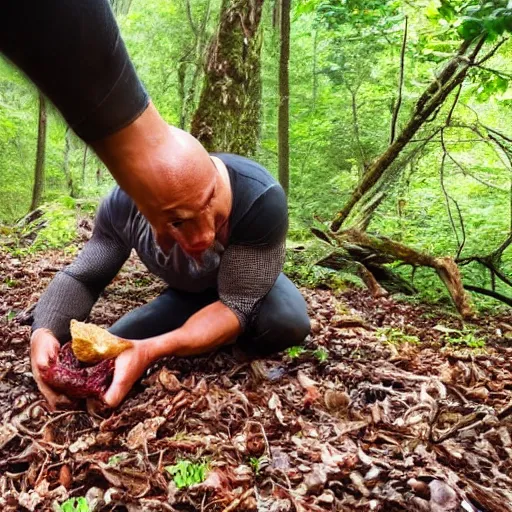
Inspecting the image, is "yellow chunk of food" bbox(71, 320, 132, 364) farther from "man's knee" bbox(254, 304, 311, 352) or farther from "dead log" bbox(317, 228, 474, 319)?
"dead log" bbox(317, 228, 474, 319)

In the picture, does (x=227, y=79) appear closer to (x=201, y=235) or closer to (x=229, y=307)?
(x=229, y=307)

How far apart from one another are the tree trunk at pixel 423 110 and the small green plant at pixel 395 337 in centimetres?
225

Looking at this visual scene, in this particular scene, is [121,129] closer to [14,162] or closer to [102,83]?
[102,83]

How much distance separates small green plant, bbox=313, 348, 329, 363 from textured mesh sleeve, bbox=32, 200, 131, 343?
A: 3.15 feet

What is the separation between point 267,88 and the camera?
9078mm

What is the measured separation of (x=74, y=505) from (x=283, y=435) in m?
0.61

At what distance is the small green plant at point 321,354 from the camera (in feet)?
6.81

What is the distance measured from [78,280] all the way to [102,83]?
5.16 feet

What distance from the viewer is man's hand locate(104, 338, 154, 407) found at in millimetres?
1592

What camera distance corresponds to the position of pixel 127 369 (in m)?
1.63

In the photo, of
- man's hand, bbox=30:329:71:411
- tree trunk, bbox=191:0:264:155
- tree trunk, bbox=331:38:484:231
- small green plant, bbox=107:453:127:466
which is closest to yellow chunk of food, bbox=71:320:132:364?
man's hand, bbox=30:329:71:411

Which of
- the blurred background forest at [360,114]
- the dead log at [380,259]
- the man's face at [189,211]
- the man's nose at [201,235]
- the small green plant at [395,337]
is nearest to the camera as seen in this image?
the man's face at [189,211]

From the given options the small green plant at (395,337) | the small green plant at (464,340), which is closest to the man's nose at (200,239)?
the small green plant at (395,337)

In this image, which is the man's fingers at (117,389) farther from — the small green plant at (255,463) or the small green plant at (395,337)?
the small green plant at (395,337)
